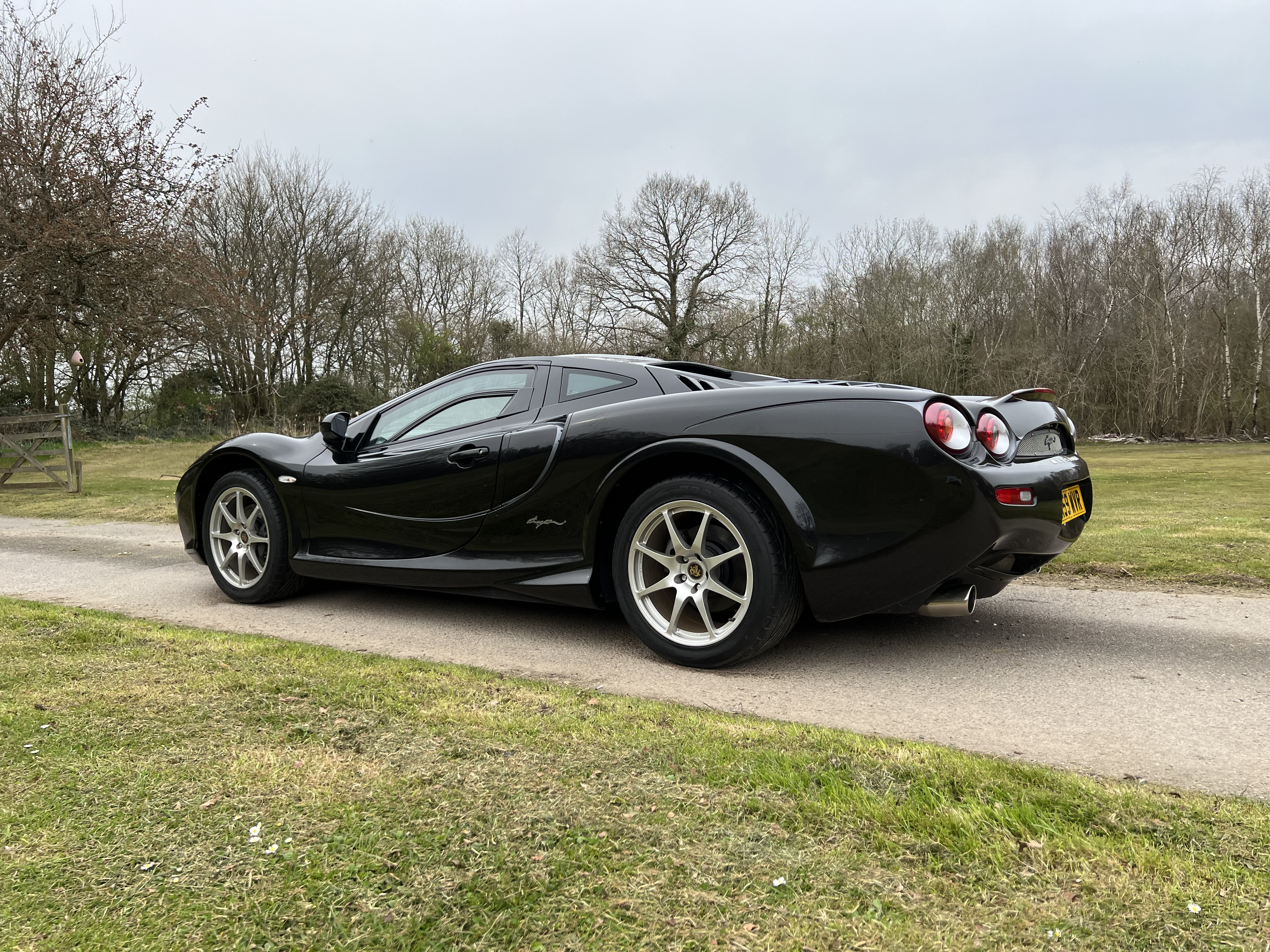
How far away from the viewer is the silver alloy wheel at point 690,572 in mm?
3414

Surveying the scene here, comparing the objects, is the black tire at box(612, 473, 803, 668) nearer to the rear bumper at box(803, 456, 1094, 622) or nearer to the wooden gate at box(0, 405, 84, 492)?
Result: the rear bumper at box(803, 456, 1094, 622)

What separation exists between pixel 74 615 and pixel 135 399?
29.4 metres

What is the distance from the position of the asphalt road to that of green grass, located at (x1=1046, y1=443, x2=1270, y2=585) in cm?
66

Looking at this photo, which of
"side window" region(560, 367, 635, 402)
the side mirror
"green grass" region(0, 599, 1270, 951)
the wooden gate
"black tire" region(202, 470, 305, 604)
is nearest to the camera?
"green grass" region(0, 599, 1270, 951)

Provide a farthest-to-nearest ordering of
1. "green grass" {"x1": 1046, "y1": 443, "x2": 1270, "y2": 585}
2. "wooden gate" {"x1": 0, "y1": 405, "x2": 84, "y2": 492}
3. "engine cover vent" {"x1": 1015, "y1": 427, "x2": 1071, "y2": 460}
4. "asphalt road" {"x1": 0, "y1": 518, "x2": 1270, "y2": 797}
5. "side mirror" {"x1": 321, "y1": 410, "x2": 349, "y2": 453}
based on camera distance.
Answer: "wooden gate" {"x1": 0, "y1": 405, "x2": 84, "y2": 492} → "green grass" {"x1": 1046, "y1": 443, "x2": 1270, "y2": 585} → "side mirror" {"x1": 321, "y1": 410, "x2": 349, "y2": 453} → "engine cover vent" {"x1": 1015, "y1": 427, "x2": 1071, "y2": 460} → "asphalt road" {"x1": 0, "y1": 518, "x2": 1270, "y2": 797}

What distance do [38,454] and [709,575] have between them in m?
15.3

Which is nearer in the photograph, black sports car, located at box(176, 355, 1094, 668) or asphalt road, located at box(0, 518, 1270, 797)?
asphalt road, located at box(0, 518, 1270, 797)

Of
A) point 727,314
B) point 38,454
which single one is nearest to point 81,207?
point 38,454

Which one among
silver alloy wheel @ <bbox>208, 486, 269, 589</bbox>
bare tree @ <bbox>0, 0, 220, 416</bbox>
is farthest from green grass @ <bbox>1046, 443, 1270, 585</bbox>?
bare tree @ <bbox>0, 0, 220, 416</bbox>

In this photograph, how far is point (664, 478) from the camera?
3.64 m

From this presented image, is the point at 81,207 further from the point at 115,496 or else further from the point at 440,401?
the point at 440,401

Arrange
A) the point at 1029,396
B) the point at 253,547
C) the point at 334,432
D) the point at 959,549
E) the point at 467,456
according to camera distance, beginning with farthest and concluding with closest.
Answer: the point at 253,547 < the point at 334,432 < the point at 467,456 < the point at 1029,396 < the point at 959,549

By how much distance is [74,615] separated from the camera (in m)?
4.24

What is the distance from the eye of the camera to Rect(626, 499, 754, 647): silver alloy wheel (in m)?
3.41
